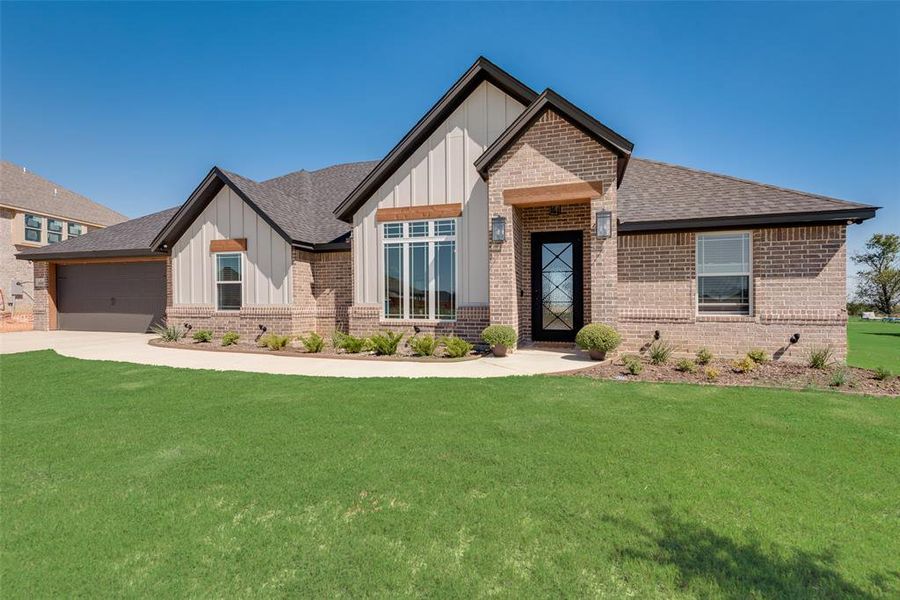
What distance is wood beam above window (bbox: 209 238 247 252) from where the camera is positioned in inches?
502

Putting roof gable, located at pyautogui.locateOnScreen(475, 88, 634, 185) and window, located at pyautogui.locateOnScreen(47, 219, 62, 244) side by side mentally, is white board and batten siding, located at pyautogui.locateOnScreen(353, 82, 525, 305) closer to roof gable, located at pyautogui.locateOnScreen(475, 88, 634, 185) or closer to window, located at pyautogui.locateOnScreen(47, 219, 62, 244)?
roof gable, located at pyautogui.locateOnScreen(475, 88, 634, 185)

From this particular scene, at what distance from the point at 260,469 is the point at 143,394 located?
3950mm

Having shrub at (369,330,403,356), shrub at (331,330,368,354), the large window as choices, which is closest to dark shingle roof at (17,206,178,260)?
shrub at (331,330,368,354)

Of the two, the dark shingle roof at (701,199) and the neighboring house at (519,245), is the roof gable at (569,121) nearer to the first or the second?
the neighboring house at (519,245)

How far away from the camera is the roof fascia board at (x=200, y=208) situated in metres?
12.2

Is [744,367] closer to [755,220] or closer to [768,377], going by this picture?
[768,377]

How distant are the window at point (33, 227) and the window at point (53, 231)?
60 cm

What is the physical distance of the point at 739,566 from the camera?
225 centimetres

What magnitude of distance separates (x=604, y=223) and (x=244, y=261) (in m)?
10.6

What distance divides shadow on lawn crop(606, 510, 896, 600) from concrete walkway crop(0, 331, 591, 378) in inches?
188

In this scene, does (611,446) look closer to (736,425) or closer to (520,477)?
(520,477)

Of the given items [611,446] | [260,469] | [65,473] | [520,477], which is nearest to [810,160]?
[611,446]

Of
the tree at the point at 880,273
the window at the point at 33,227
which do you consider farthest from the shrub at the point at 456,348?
the tree at the point at 880,273

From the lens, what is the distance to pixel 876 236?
36.8 metres
